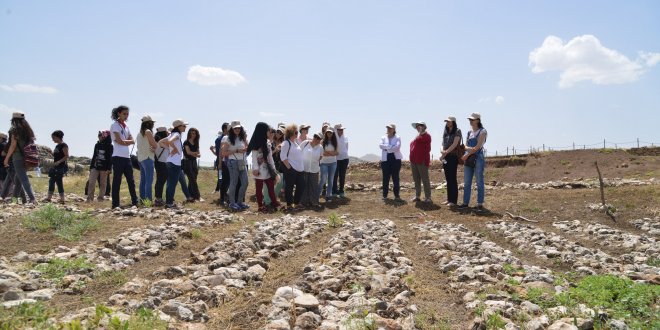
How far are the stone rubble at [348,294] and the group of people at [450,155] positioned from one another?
5.29 metres

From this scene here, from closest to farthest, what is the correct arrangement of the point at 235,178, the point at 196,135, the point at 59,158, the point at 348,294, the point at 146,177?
the point at 348,294 < the point at 235,178 < the point at 146,177 < the point at 59,158 < the point at 196,135

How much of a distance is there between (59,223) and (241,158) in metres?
4.14

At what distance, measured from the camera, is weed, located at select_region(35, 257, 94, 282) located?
4548mm

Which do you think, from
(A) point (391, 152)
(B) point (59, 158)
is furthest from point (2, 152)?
(A) point (391, 152)

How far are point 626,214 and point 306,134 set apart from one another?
7.95 metres

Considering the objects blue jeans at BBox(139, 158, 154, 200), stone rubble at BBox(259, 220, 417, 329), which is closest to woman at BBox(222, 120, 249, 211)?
blue jeans at BBox(139, 158, 154, 200)

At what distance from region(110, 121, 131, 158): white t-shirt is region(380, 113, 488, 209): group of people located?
6528mm

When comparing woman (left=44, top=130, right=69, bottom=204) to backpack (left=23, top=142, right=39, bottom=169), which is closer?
backpack (left=23, top=142, right=39, bottom=169)

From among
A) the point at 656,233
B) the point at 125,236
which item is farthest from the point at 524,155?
the point at 125,236

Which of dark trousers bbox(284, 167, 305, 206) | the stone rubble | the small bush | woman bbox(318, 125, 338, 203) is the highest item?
woman bbox(318, 125, 338, 203)

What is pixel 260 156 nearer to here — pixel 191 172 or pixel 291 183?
pixel 291 183

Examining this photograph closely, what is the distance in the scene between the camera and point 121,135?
376 inches

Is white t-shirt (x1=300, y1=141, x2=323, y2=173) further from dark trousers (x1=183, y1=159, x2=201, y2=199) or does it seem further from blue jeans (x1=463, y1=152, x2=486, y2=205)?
blue jeans (x1=463, y1=152, x2=486, y2=205)

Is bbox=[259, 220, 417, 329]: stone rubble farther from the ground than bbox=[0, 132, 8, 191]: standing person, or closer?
closer
